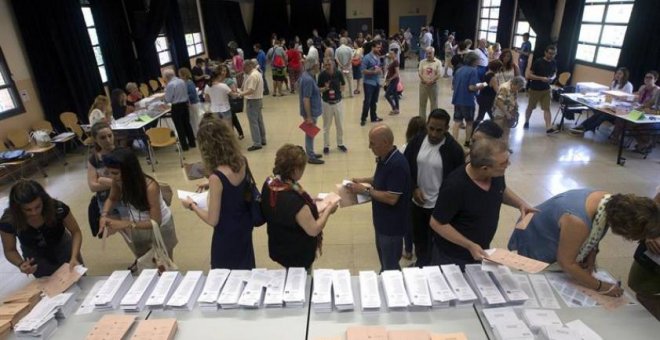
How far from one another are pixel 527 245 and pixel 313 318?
1.47 m

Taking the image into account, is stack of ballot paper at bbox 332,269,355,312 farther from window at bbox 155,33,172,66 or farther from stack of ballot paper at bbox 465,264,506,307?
window at bbox 155,33,172,66

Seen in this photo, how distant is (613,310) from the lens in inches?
74.3

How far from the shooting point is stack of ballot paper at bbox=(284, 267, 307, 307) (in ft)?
6.45

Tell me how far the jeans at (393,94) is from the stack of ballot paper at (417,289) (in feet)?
21.5

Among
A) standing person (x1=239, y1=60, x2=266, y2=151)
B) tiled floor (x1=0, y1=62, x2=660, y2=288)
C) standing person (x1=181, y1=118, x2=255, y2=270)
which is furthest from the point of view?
standing person (x1=239, y1=60, x2=266, y2=151)

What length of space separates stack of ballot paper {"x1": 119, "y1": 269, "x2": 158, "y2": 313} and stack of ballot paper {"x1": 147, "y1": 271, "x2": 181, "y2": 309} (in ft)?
0.11

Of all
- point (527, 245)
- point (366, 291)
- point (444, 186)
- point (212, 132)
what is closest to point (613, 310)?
point (527, 245)

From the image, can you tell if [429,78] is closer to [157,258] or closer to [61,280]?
[157,258]

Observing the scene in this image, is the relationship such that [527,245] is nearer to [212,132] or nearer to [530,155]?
[212,132]

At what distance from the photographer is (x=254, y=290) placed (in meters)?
2.02

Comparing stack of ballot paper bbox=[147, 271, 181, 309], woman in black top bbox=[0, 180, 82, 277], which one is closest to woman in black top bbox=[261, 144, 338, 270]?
stack of ballot paper bbox=[147, 271, 181, 309]

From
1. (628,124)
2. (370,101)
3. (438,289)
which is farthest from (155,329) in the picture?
(628,124)

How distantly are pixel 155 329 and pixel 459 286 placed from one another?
1535 mm

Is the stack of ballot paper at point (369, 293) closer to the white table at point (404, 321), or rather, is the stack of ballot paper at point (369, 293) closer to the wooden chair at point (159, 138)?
the white table at point (404, 321)
